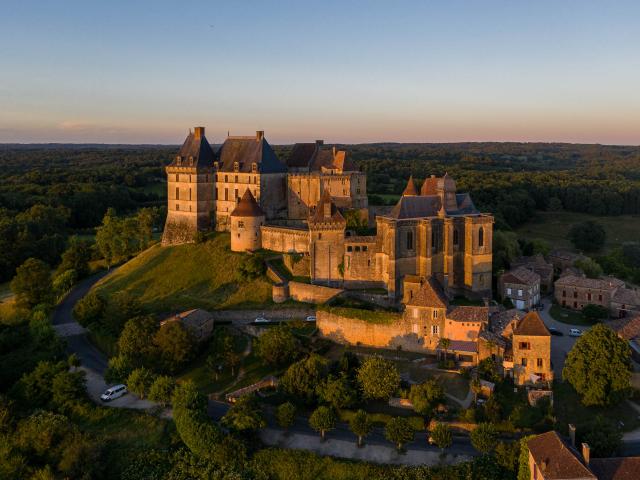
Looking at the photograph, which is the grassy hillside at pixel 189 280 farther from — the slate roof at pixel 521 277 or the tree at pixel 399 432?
the slate roof at pixel 521 277

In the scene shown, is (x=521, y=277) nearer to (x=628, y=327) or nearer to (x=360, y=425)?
(x=628, y=327)

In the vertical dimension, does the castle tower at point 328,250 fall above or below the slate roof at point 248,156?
below

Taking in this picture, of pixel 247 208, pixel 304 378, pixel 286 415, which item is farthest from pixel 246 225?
pixel 286 415

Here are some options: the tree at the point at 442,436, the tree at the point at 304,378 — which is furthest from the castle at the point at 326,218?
the tree at the point at 442,436

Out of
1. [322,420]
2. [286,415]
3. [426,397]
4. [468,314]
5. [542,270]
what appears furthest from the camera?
[542,270]

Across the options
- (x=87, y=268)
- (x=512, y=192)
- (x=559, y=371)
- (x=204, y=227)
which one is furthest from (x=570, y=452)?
(x=512, y=192)
